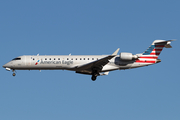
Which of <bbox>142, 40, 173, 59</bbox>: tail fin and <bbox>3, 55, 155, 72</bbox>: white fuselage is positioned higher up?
<bbox>142, 40, 173, 59</bbox>: tail fin

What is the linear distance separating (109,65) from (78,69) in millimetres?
3718

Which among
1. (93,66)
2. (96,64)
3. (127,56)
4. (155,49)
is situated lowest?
(93,66)

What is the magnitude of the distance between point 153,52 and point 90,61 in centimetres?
768

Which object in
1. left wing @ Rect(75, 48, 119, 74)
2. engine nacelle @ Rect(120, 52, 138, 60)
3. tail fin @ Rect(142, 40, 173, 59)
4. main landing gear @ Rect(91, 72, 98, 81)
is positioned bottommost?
main landing gear @ Rect(91, 72, 98, 81)

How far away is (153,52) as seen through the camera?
135ft

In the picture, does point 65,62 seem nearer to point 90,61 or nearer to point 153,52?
point 90,61

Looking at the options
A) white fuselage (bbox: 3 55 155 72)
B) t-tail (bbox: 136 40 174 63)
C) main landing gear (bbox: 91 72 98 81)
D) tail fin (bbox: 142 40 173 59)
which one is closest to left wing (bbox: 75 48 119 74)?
main landing gear (bbox: 91 72 98 81)

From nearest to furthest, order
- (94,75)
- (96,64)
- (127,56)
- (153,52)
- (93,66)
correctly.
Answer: (96,64), (93,66), (127,56), (94,75), (153,52)

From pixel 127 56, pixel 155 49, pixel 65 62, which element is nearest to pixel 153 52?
pixel 155 49

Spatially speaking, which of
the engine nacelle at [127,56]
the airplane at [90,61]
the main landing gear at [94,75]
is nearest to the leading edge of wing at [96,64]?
the airplane at [90,61]

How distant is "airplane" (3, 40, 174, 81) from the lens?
133ft

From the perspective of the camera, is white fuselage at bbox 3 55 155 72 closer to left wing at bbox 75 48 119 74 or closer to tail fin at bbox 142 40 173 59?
left wing at bbox 75 48 119 74

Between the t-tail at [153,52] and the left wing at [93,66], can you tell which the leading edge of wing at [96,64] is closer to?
the left wing at [93,66]

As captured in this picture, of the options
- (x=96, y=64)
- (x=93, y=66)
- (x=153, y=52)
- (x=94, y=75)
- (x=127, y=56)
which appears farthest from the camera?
(x=153, y=52)
